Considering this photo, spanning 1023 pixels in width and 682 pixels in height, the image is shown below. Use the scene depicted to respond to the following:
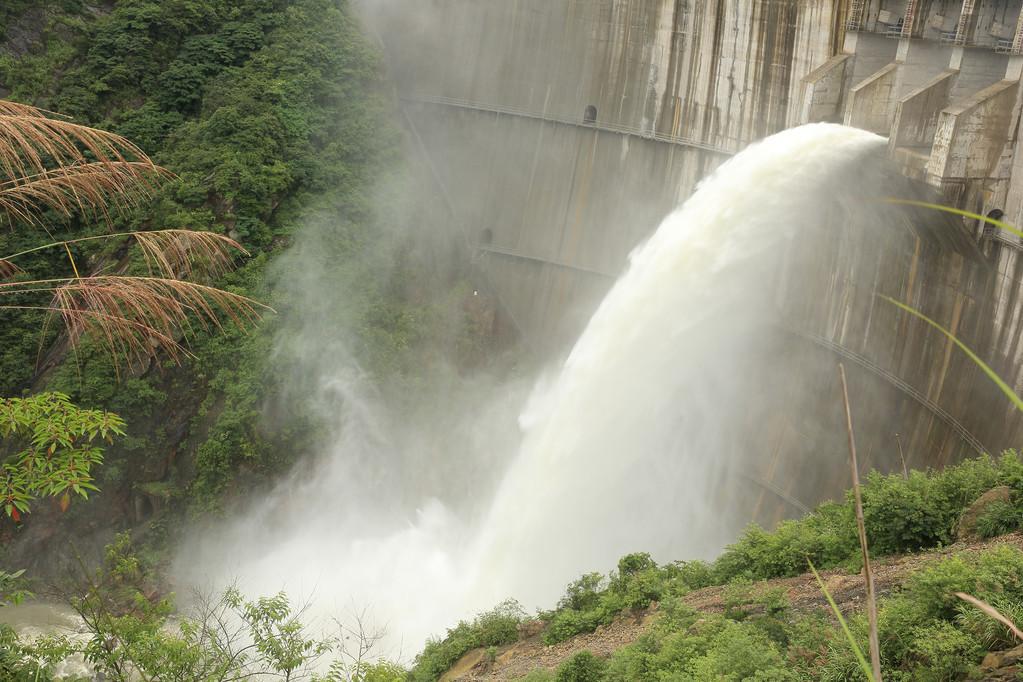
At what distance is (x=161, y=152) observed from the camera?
77.7 feet

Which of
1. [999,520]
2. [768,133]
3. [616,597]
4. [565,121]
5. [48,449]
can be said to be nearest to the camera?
[48,449]

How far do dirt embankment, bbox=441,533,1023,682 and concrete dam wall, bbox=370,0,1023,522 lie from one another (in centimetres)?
382

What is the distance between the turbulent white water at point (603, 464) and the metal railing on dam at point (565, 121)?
13.2 ft

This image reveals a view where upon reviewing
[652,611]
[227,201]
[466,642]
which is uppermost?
[227,201]

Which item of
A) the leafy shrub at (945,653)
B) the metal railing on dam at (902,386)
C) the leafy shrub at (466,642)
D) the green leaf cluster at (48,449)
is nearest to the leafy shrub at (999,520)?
the leafy shrub at (945,653)

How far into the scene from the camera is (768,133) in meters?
20.4

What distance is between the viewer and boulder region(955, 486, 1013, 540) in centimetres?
990

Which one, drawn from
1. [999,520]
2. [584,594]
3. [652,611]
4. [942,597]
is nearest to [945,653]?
[942,597]

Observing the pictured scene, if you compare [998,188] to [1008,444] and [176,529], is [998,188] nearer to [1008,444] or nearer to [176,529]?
[1008,444]

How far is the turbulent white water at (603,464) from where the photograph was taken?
16953 mm

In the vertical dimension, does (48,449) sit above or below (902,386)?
below

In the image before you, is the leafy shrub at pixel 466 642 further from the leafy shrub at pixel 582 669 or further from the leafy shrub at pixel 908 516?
the leafy shrub at pixel 908 516

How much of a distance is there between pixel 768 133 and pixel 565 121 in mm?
5891

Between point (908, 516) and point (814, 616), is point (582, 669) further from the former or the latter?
point (908, 516)
